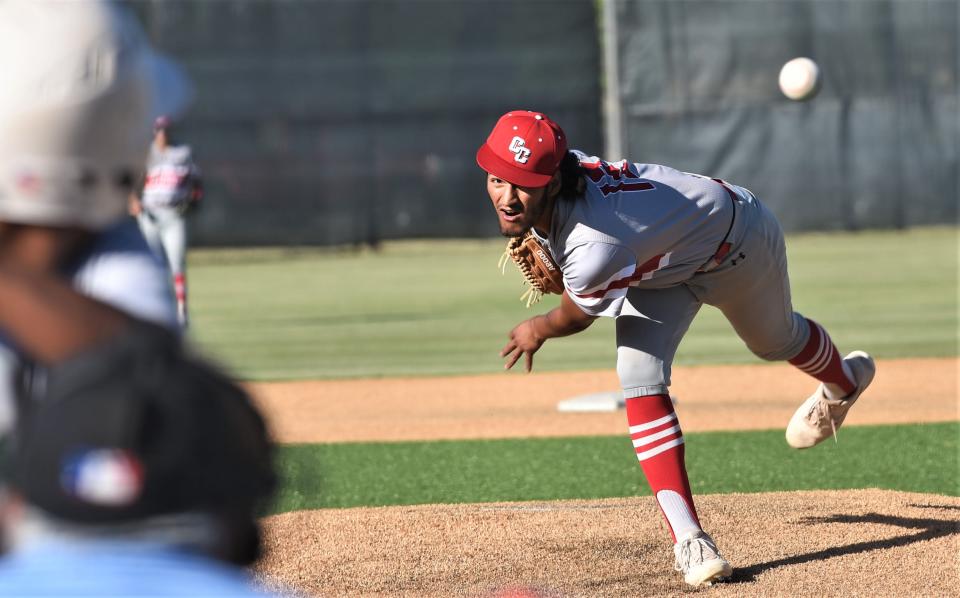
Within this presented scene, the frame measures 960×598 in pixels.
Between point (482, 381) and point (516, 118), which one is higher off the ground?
point (516, 118)

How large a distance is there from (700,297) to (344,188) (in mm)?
16170

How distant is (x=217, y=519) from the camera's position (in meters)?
1.14

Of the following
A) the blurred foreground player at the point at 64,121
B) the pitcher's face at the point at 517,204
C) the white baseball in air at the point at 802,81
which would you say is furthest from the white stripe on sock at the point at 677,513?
the white baseball in air at the point at 802,81

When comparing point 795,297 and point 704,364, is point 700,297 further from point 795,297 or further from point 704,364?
point 795,297

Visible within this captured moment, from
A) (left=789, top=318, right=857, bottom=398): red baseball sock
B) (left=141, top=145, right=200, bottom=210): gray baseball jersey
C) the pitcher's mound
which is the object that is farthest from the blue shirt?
(left=141, top=145, right=200, bottom=210): gray baseball jersey

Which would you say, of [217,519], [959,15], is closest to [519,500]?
[217,519]

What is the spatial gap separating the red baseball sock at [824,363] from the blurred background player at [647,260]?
18 cm

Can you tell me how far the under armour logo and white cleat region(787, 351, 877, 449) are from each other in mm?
1865

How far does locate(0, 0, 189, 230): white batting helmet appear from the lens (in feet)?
4.39

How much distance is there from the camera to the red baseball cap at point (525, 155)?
4.01 m

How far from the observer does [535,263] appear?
4512 mm

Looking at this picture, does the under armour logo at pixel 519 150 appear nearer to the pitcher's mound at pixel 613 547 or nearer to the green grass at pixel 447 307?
the pitcher's mound at pixel 613 547

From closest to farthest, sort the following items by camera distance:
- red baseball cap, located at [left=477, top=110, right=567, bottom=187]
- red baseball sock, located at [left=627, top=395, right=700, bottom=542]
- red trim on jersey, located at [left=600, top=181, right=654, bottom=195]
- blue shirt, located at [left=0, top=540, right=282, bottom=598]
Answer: blue shirt, located at [left=0, top=540, right=282, bottom=598]
red baseball cap, located at [left=477, top=110, right=567, bottom=187]
red trim on jersey, located at [left=600, top=181, right=654, bottom=195]
red baseball sock, located at [left=627, top=395, right=700, bottom=542]

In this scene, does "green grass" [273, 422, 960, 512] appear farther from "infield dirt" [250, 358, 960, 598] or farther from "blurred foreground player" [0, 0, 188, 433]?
"blurred foreground player" [0, 0, 188, 433]
